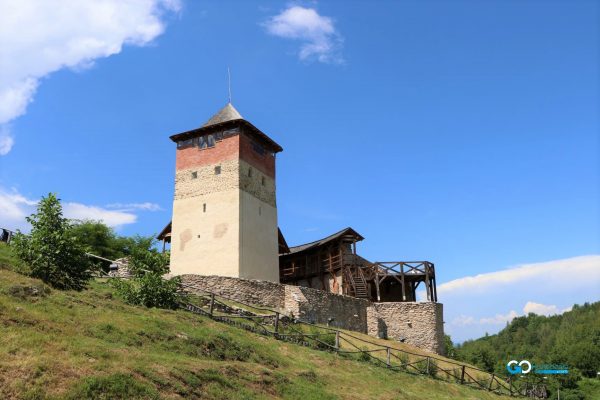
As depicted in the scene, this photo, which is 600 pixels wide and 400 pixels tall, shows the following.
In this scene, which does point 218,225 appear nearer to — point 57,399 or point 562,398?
point 57,399

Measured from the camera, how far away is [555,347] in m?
81.4

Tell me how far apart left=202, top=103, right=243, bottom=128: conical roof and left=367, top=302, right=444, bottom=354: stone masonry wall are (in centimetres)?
1493

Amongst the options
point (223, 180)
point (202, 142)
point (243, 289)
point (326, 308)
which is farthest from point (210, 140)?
point (326, 308)

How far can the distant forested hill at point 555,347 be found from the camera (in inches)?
2260

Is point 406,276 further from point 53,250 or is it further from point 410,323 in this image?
point 53,250

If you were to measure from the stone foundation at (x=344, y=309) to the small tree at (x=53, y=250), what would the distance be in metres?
7.13

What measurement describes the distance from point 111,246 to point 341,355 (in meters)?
28.1

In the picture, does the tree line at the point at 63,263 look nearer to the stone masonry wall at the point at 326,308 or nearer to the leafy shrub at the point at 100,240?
the stone masonry wall at the point at 326,308

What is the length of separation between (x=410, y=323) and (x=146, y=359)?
24.5 meters

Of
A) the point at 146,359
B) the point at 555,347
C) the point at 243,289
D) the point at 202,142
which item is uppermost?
the point at 202,142

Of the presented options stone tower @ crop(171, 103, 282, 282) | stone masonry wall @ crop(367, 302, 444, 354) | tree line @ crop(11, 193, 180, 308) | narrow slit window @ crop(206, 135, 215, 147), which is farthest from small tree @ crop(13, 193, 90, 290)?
stone masonry wall @ crop(367, 302, 444, 354)

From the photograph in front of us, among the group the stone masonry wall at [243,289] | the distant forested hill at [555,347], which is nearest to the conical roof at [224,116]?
the stone masonry wall at [243,289]

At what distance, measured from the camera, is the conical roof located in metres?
33.0

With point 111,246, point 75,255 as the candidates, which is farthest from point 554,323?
point 75,255
